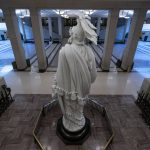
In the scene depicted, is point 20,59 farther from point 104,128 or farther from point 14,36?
point 104,128

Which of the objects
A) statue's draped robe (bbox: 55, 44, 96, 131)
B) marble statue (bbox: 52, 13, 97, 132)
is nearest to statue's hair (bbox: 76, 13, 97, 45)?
marble statue (bbox: 52, 13, 97, 132)

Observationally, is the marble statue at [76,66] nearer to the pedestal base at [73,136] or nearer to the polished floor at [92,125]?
the pedestal base at [73,136]

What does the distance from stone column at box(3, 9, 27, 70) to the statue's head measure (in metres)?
4.62

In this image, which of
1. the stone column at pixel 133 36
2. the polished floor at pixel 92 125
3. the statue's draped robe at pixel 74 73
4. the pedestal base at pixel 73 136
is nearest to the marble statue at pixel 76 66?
the statue's draped robe at pixel 74 73

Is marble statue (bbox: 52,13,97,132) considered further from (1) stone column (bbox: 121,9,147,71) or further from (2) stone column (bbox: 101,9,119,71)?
(1) stone column (bbox: 121,9,147,71)

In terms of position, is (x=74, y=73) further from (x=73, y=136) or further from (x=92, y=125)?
(x=92, y=125)

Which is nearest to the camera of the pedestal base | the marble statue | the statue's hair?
the statue's hair

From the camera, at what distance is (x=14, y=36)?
5793 millimetres

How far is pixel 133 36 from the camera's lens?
590 cm

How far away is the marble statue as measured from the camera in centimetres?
196

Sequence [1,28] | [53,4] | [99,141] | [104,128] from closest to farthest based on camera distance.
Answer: [99,141] → [104,128] → [53,4] → [1,28]

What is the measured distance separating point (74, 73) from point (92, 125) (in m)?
1.91

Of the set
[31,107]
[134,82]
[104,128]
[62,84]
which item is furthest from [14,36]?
[134,82]

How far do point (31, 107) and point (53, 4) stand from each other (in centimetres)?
403
